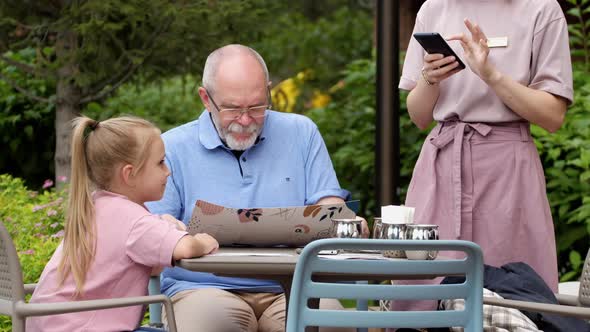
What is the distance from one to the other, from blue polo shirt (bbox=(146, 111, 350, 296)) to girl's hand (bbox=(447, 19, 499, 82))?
711mm

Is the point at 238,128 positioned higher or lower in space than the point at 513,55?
lower

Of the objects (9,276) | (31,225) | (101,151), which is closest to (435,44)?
(101,151)

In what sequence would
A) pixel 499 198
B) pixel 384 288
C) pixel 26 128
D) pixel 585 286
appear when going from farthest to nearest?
pixel 26 128 → pixel 499 198 → pixel 585 286 → pixel 384 288

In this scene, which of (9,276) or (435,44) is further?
(435,44)

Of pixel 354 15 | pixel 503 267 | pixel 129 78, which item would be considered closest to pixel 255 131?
pixel 503 267

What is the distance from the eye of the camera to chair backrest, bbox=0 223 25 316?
298 centimetres

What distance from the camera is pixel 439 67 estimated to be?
359cm

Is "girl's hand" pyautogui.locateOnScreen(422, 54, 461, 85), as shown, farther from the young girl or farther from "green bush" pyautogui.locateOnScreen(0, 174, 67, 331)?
"green bush" pyautogui.locateOnScreen(0, 174, 67, 331)

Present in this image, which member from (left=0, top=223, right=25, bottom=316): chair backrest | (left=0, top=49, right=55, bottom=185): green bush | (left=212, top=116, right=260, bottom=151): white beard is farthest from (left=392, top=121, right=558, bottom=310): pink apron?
(left=0, top=49, right=55, bottom=185): green bush

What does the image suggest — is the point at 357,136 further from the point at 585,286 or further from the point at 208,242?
the point at 208,242

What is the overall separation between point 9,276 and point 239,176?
104 centimetres

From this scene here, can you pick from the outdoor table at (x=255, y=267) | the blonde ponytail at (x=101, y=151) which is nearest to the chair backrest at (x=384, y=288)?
the outdoor table at (x=255, y=267)

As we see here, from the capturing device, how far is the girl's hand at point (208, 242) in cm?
309

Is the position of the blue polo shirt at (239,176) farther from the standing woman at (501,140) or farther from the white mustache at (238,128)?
the standing woman at (501,140)
